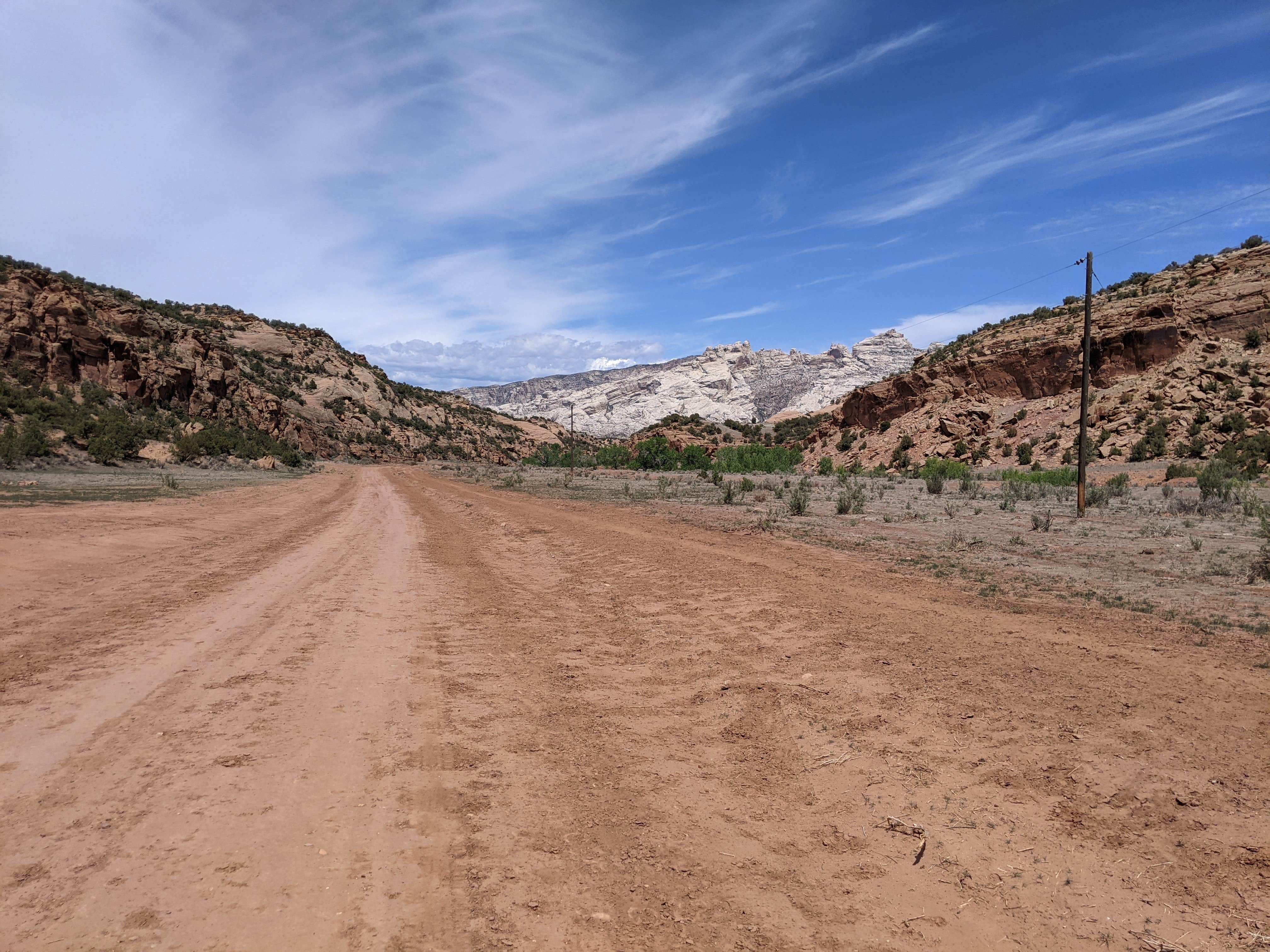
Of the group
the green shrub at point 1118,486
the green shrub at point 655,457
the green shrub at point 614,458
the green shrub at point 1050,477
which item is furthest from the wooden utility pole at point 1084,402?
the green shrub at point 614,458

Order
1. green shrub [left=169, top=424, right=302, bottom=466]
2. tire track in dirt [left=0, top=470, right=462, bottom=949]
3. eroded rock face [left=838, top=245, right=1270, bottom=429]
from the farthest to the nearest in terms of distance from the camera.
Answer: eroded rock face [left=838, top=245, right=1270, bottom=429] < green shrub [left=169, top=424, right=302, bottom=466] < tire track in dirt [left=0, top=470, right=462, bottom=949]

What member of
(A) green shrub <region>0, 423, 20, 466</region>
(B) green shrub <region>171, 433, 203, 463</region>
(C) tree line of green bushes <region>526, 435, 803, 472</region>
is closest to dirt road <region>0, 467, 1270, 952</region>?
(A) green shrub <region>0, 423, 20, 466</region>

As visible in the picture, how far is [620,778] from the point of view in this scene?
4.21 m

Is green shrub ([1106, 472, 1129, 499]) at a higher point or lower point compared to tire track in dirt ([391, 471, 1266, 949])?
higher

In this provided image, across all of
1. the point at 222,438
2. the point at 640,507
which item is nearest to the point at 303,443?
the point at 222,438

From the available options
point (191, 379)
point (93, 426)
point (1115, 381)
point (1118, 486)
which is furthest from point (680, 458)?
point (93, 426)

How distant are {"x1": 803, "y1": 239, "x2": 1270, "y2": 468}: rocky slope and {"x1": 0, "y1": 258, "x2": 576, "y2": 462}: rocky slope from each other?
50.2 m

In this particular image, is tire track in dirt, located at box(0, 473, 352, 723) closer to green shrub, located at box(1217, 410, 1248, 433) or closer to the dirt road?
A: the dirt road

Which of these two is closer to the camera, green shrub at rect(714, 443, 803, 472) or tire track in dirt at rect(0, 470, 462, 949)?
tire track in dirt at rect(0, 470, 462, 949)

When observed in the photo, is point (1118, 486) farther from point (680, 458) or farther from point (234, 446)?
point (234, 446)

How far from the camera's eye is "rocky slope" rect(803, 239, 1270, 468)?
1415 inches

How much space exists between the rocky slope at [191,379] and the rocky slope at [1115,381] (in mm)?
50195

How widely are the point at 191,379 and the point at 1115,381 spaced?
6329cm

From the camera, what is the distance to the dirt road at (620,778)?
2963 mm
